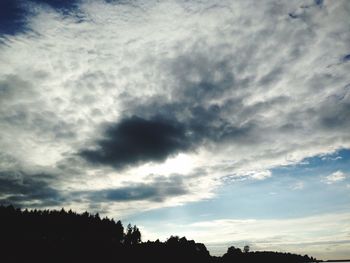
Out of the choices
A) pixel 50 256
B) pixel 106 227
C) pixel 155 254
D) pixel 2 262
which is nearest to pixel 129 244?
pixel 155 254

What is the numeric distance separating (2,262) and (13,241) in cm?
2303

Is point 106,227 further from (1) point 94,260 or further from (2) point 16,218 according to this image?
(2) point 16,218

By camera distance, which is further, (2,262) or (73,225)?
(73,225)

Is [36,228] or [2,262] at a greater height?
[36,228]

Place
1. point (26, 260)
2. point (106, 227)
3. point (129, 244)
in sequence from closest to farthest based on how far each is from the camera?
1. point (26, 260)
2. point (106, 227)
3. point (129, 244)

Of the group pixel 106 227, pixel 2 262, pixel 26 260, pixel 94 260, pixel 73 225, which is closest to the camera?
pixel 2 262

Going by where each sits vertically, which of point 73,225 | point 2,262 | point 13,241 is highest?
point 73,225

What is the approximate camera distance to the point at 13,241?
5271 inches

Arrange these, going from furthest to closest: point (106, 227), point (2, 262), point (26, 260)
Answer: point (106, 227) → point (26, 260) → point (2, 262)

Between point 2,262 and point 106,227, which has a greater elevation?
point 106,227

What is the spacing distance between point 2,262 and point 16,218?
3105 cm

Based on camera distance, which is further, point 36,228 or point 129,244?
point 129,244

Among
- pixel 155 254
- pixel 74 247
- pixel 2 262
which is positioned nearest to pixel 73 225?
pixel 74 247

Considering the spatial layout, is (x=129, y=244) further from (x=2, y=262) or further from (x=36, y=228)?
(x=2, y=262)
